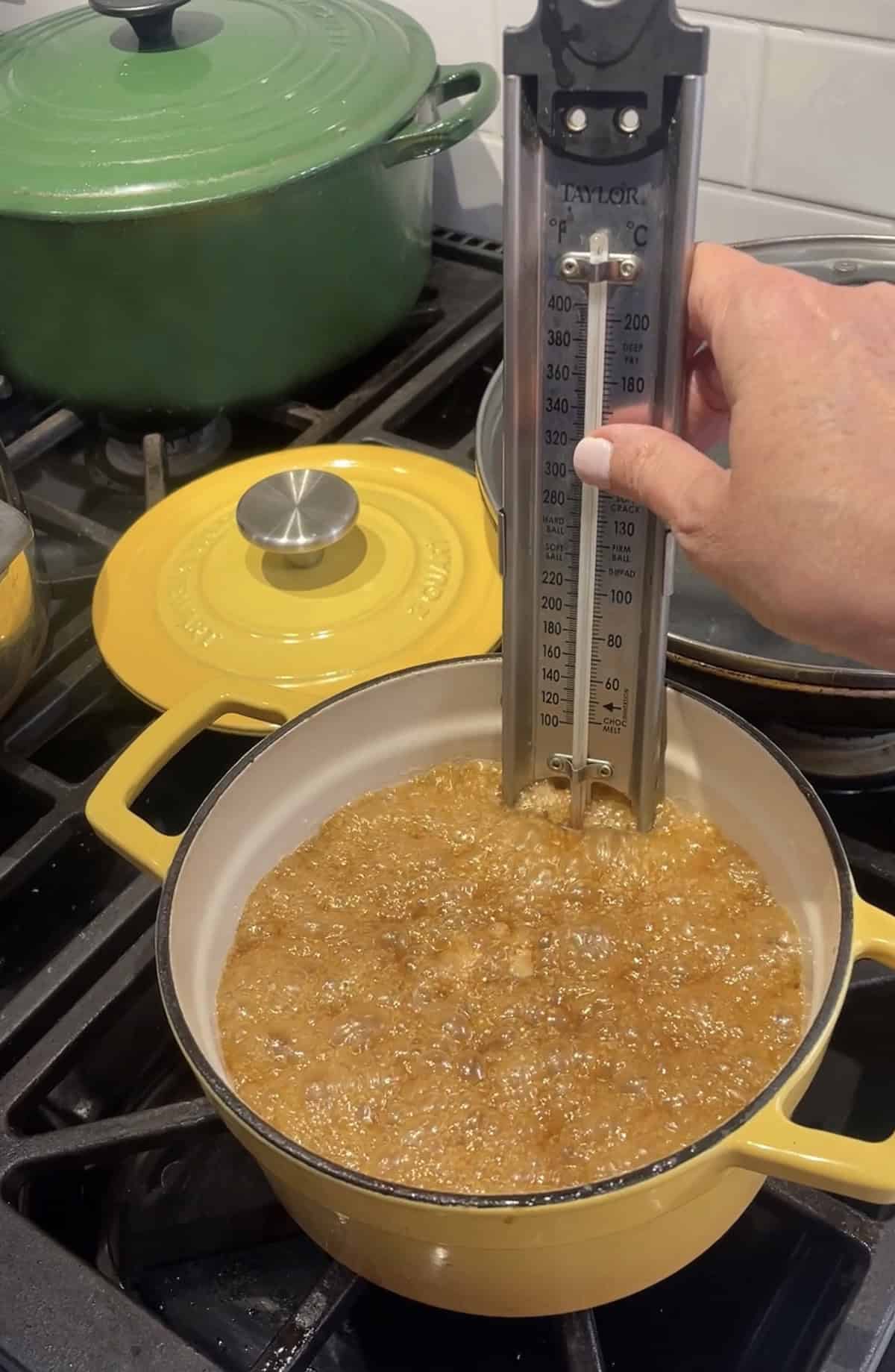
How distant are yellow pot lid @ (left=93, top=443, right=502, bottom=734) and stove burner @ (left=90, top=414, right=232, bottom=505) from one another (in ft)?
0.32

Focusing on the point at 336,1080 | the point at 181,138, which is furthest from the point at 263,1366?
the point at 181,138

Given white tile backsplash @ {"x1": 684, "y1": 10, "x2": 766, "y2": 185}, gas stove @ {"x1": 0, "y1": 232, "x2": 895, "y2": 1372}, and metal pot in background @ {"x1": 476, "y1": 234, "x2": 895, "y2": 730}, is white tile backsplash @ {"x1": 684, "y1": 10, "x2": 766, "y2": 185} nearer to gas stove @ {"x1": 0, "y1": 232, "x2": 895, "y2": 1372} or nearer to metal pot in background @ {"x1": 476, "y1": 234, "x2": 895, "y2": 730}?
metal pot in background @ {"x1": 476, "y1": 234, "x2": 895, "y2": 730}

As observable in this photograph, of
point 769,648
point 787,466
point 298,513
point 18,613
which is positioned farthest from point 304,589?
point 787,466

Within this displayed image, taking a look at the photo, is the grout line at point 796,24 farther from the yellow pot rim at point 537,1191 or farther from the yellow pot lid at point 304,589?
the yellow pot rim at point 537,1191

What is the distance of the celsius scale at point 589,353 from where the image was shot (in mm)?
383

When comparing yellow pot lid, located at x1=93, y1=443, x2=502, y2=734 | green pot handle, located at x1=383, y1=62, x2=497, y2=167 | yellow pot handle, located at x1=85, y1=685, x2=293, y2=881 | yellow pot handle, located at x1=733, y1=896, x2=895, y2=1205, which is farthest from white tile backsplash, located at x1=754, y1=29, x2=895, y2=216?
yellow pot handle, located at x1=733, y1=896, x2=895, y2=1205

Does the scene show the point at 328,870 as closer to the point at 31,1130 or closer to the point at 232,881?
the point at 232,881

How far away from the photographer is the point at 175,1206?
56 centimetres

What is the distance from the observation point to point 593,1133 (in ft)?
1.47

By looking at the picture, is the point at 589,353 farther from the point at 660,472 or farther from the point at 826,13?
the point at 826,13

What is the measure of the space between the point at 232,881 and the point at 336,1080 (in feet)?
0.36

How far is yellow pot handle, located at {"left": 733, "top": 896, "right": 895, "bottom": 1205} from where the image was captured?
372 mm

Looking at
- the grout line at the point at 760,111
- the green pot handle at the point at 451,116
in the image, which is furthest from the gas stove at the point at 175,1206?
the grout line at the point at 760,111

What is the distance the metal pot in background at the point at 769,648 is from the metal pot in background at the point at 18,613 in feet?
0.93
